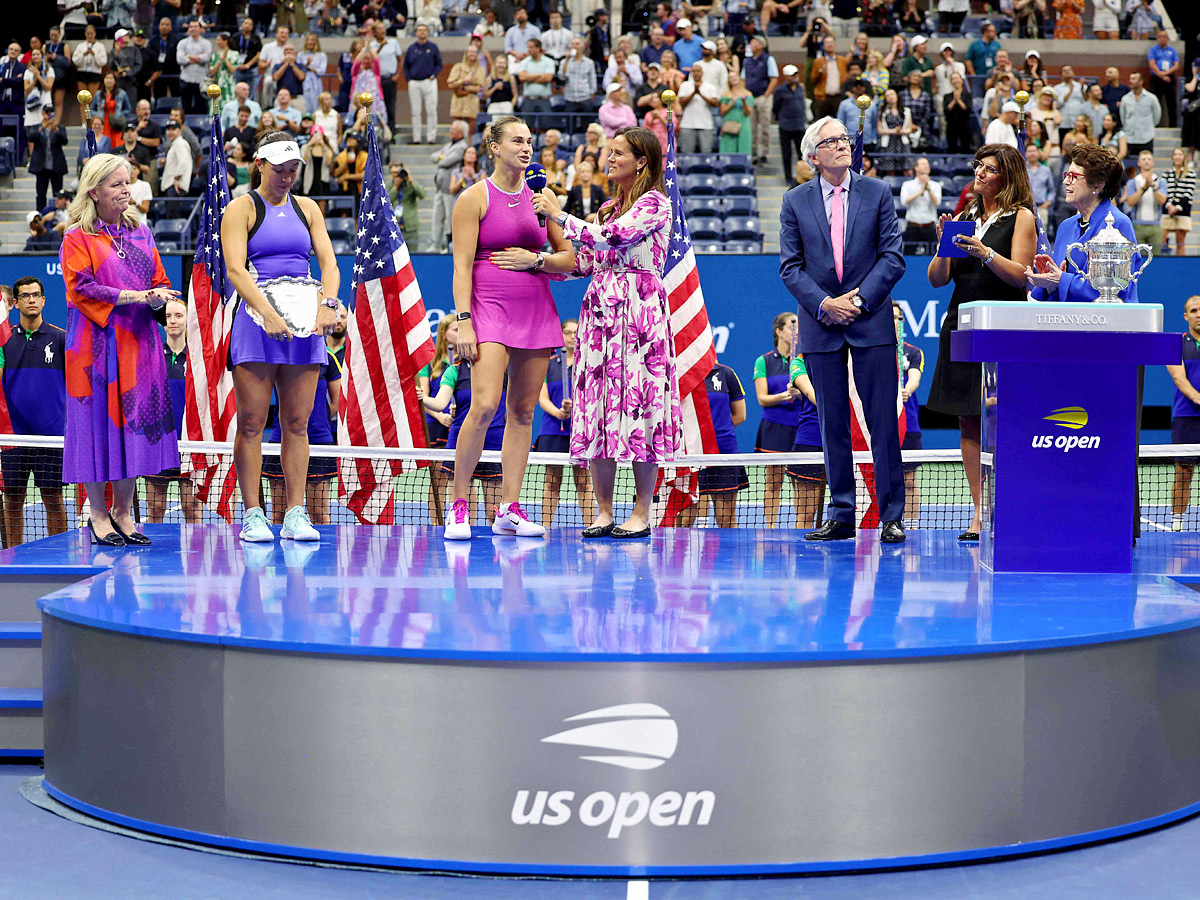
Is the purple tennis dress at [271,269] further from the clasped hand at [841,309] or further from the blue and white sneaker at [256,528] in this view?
the clasped hand at [841,309]

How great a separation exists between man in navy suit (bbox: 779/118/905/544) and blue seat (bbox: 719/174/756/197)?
909 cm

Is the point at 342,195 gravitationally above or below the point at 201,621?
above

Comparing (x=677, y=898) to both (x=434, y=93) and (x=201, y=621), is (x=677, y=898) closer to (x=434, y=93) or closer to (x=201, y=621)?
(x=201, y=621)

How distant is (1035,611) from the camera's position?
4020mm

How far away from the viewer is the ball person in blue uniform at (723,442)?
870 centimetres

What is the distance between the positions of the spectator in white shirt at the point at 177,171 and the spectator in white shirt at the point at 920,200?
24.6ft

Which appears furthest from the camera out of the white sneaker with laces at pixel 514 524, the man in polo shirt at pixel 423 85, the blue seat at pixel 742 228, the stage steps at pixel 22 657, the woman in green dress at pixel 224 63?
the man in polo shirt at pixel 423 85

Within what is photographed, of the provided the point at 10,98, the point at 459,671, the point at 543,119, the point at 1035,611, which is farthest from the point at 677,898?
the point at 10,98

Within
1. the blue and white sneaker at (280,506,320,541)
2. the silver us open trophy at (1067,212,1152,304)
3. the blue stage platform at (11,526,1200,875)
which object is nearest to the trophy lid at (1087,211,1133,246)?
the silver us open trophy at (1067,212,1152,304)

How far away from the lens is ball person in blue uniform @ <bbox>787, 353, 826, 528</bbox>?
8336 millimetres

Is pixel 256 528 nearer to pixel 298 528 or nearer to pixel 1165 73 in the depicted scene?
pixel 298 528

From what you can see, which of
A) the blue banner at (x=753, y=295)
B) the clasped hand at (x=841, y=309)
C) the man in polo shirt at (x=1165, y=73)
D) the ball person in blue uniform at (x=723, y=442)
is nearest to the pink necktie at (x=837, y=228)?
the clasped hand at (x=841, y=309)

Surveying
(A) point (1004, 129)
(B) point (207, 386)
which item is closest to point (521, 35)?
(A) point (1004, 129)

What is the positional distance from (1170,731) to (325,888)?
2364mm
